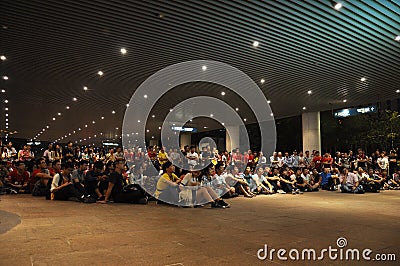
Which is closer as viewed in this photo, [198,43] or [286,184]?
[198,43]

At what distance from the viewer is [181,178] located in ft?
27.6

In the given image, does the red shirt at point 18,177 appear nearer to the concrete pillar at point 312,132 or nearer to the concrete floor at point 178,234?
the concrete floor at point 178,234

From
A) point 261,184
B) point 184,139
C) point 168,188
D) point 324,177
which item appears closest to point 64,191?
point 168,188

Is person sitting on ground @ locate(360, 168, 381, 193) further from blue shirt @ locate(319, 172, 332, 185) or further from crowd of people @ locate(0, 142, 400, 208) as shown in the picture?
blue shirt @ locate(319, 172, 332, 185)

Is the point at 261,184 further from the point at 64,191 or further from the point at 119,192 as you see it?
the point at 64,191

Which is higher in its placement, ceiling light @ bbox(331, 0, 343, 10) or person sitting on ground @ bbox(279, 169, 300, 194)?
ceiling light @ bbox(331, 0, 343, 10)

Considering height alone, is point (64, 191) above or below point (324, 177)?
below

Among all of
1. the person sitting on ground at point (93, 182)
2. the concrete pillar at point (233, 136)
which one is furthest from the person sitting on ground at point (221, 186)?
the concrete pillar at point (233, 136)

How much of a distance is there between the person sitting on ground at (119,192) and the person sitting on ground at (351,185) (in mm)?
7247

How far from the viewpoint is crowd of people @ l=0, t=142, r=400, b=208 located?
7.82 metres

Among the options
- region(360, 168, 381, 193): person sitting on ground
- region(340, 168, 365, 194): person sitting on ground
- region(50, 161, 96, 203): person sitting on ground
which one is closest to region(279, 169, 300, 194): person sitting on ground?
region(340, 168, 365, 194): person sitting on ground

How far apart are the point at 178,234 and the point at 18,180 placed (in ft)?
25.5

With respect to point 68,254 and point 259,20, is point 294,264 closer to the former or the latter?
point 68,254

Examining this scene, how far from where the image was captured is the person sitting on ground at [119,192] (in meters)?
7.88
